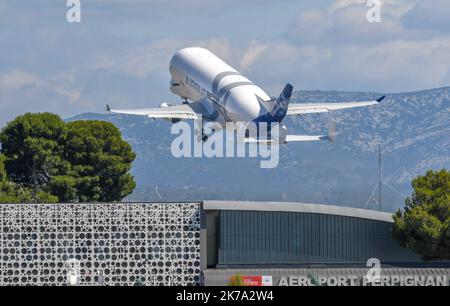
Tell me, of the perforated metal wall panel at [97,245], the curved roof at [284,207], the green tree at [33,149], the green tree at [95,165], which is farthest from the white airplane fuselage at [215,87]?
the perforated metal wall panel at [97,245]

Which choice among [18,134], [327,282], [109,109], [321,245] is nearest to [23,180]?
[18,134]

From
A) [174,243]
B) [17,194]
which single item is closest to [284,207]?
[174,243]

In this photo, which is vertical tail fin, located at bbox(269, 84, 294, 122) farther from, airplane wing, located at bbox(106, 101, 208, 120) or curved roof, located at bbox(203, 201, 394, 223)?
curved roof, located at bbox(203, 201, 394, 223)

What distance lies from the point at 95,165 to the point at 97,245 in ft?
270

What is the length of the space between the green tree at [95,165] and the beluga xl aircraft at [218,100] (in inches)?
481

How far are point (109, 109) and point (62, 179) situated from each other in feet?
80.3

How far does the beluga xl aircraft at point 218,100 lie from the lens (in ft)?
506

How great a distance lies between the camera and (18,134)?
613 ft

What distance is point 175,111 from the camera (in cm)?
17612

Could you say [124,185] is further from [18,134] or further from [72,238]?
[72,238]

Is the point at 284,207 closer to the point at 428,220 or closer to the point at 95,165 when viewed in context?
the point at 428,220

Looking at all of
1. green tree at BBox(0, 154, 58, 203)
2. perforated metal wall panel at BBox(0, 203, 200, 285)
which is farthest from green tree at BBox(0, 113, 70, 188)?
perforated metal wall panel at BBox(0, 203, 200, 285)

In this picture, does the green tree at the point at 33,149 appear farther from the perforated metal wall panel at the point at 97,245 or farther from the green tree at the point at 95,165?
the perforated metal wall panel at the point at 97,245
